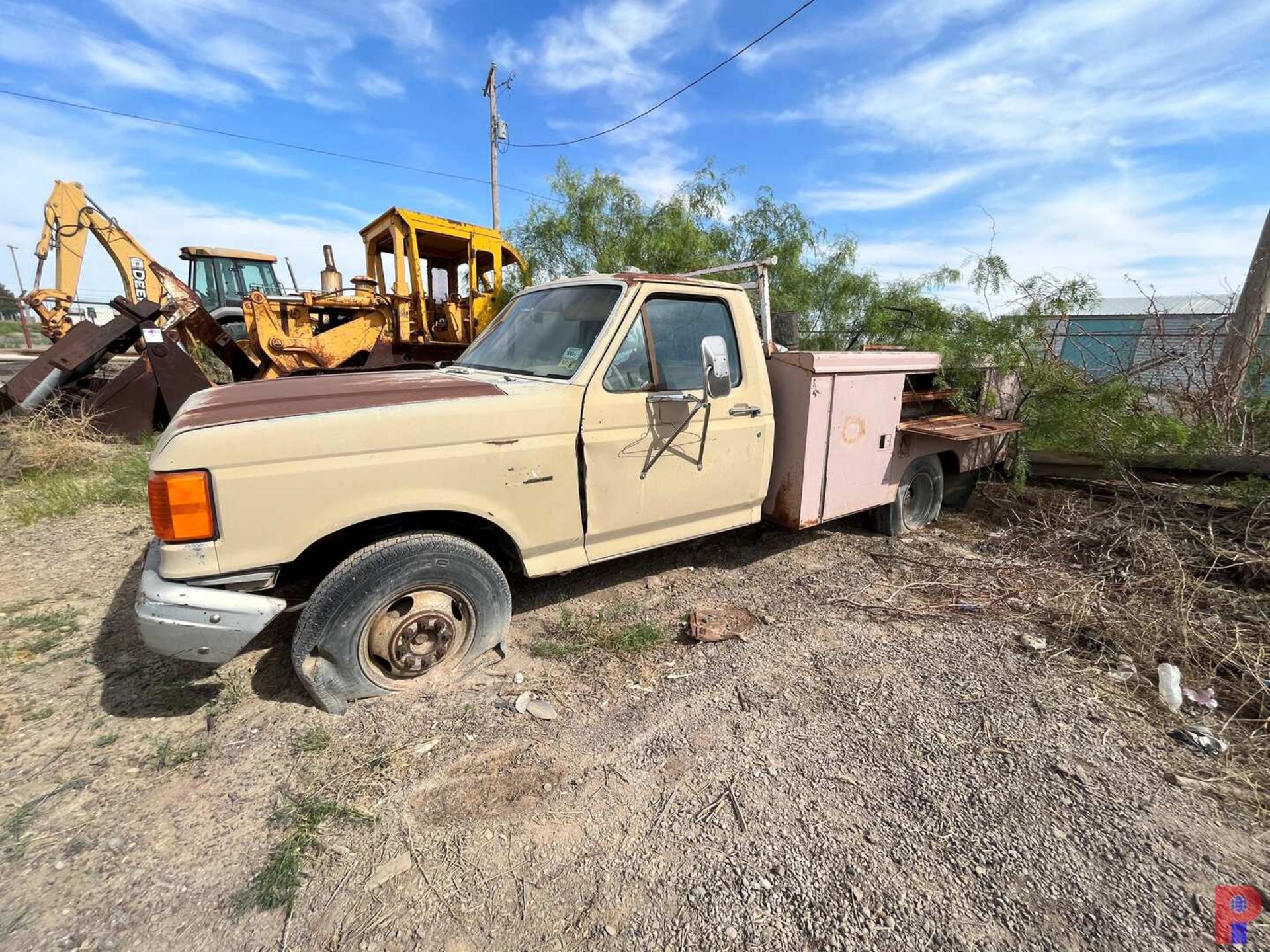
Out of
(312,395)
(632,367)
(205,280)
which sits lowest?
(312,395)

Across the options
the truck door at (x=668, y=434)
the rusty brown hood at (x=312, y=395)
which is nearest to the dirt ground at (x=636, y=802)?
the truck door at (x=668, y=434)

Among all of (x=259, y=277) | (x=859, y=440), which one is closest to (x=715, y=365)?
(x=859, y=440)

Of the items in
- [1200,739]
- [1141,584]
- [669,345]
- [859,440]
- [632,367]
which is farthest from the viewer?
[859,440]

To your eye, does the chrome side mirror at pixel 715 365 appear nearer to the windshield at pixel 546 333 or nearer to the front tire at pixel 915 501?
the windshield at pixel 546 333

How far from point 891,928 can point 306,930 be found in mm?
1740

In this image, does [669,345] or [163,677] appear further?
[669,345]

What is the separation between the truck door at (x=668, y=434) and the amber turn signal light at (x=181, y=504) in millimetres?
1567

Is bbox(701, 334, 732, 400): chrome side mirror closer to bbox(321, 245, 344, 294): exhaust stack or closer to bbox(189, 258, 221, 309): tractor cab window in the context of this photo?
bbox(321, 245, 344, 294): exhaust stack

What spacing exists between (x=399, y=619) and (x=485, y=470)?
797 millimetres

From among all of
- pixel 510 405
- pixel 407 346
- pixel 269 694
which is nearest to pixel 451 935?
pixel 269 694

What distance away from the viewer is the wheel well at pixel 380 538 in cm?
268

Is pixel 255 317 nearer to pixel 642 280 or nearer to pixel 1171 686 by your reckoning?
pixel 642 280

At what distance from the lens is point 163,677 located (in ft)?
9.42

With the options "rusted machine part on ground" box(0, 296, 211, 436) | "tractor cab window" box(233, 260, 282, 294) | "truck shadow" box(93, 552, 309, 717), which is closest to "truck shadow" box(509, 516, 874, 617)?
"truck shadow" box(93, 552, 309, 717)
